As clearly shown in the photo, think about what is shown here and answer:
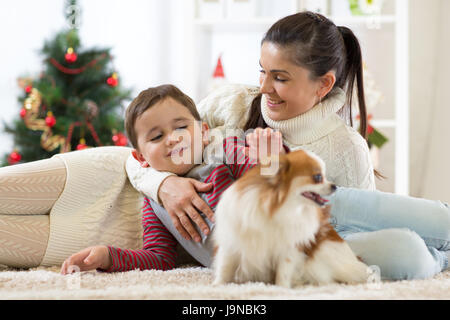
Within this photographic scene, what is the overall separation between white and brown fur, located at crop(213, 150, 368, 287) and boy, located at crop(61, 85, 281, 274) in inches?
9.1

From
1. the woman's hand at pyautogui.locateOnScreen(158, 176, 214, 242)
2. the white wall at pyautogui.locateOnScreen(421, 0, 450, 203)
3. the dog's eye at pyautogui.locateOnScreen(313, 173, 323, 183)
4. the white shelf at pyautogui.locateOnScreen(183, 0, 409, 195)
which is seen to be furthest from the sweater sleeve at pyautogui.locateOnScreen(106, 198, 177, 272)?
the white wall at pyautogui.locateOnScreen(421, 0, 450, 203)

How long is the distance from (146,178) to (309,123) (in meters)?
0.47

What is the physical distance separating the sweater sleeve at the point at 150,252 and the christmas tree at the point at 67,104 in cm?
126

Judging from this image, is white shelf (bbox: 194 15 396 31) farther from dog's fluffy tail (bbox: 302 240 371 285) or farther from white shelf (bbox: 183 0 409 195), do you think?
dog's fluffy tail (bbox: 302 240 371 285)

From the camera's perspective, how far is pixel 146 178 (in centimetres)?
136

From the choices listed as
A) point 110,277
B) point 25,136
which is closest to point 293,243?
point 110,277

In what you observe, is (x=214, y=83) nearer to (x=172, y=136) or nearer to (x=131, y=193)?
(x=131, y=193)

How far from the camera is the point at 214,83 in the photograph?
3049 millimetres

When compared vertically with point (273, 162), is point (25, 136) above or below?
below

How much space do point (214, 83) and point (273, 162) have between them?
7.20 feet

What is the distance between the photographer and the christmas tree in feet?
8.38

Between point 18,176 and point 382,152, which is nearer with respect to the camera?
point 18,176

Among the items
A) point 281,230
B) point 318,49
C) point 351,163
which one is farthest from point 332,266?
point 318,49

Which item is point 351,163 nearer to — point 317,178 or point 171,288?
point 317,178
